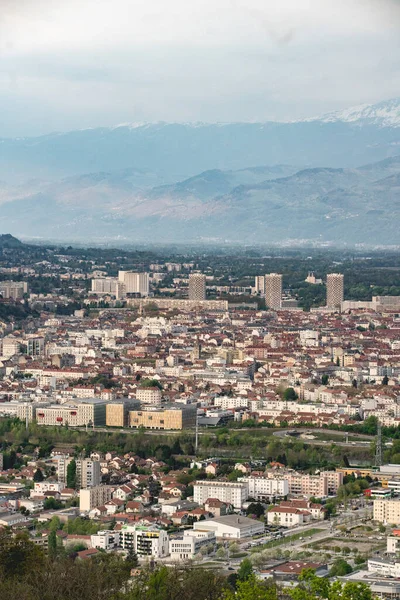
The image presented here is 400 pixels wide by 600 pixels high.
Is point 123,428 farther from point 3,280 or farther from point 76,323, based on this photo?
point 3,280

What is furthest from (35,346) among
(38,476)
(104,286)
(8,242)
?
(8,242)

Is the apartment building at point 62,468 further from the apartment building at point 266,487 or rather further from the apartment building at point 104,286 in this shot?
the apartment building at point 104,286

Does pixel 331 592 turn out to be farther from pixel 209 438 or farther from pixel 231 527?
pixel 209 438

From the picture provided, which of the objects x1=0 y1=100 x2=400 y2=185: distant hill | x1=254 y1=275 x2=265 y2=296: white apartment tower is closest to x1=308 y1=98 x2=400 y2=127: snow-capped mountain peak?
x1=0 y1=100 x2=400 y2=185: distant hill

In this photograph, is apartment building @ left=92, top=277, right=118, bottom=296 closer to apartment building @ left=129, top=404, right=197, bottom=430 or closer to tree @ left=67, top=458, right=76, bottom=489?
apartment building @ left=129, top=404, right=197, bottom=430

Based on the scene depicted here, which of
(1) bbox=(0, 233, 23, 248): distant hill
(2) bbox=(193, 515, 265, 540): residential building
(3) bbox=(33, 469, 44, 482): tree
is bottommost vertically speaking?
(2) bbox=(193, 515, 265, 540): residential building
